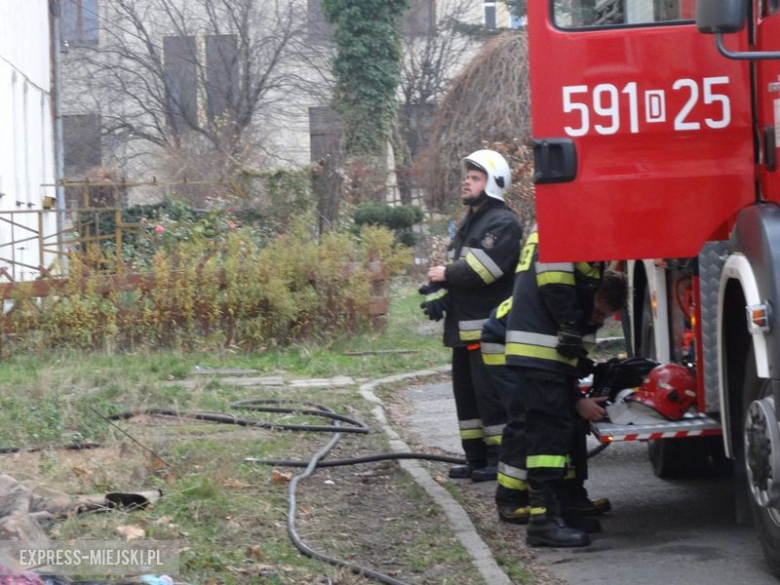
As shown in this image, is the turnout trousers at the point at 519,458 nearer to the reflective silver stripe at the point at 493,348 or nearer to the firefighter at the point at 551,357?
the firefighter at the point at 551,357

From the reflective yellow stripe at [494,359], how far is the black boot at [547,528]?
1.25 metres

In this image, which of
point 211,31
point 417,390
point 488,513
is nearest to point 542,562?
point 488,513

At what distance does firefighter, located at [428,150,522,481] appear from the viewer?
7070 millimetres

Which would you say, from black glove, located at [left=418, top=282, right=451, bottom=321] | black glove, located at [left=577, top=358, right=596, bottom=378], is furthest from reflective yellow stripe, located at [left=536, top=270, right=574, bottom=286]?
black glove, located at [left=418, top=282, right=451, bottom=321]

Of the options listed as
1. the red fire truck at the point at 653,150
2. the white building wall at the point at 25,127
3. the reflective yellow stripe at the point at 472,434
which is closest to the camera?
the red fire truck at the point at 653,150

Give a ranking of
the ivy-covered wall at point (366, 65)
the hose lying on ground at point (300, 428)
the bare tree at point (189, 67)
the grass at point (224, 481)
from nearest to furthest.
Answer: the grass at point (224, 481) → the hose lying on ground at point (300, 428) → the ivy-covered wall at point (366, 65) → the bare tree at point (189, 67)

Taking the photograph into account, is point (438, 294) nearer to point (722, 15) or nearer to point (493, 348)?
point (493, 348)

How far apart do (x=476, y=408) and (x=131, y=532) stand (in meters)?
2.71

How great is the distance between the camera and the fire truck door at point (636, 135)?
5.56 metres

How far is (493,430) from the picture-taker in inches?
286

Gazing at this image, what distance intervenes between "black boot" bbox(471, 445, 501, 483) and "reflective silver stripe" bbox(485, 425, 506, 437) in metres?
0.10

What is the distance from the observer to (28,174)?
79.6 feet

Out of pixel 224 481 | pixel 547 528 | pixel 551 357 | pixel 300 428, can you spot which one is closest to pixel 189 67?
pixel 300 428

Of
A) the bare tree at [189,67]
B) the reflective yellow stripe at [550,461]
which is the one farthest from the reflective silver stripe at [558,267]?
the bare tree at [189,67]
